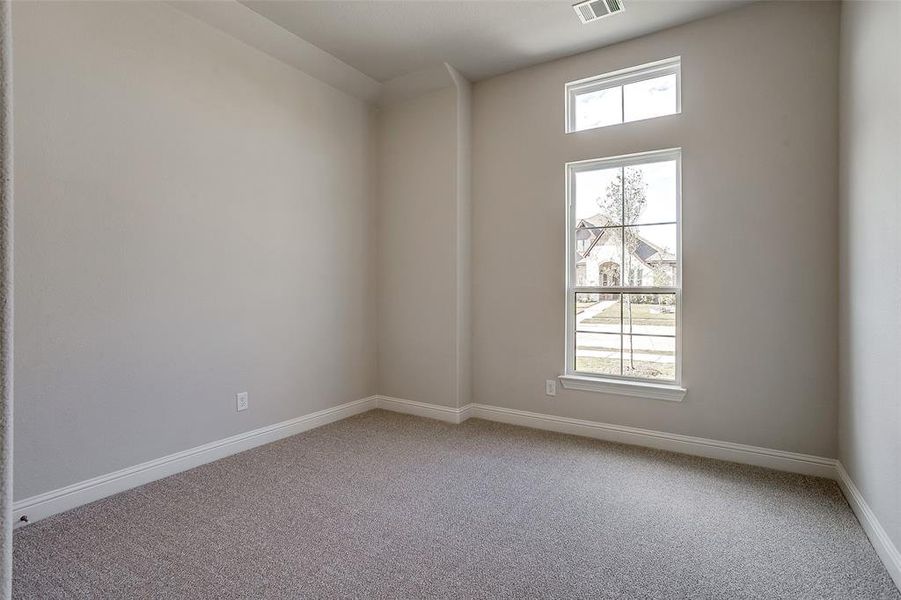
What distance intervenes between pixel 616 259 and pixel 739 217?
829 mm

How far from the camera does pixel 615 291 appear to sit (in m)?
3.49

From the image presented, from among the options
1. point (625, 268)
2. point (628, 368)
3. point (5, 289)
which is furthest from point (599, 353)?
point (5, 289)

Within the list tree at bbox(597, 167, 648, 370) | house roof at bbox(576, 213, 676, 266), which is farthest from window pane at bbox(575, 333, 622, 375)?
house roof at bbox(576, 213, 676, 266)

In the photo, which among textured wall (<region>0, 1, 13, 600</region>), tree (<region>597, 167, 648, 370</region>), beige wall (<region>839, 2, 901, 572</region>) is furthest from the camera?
tree (<region>597, 167, 648, 370</region>)

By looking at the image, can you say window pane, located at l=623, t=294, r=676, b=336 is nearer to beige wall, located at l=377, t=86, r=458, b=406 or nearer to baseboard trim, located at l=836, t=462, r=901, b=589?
baseboard trim, located at l=836, t=462, r=901, b=589

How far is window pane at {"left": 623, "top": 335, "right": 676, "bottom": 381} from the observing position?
10.8 ft

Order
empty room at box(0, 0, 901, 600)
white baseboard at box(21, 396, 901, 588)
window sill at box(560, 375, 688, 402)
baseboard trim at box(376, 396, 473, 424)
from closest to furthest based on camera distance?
1. empty room at box(0, 0, 901, 600)
2. white baseboard at box(21, 396, 901, 588)
3. window sill at box(560, 375, 688, 402)
4. baseboard trim at box(376, 396, 473, 424)

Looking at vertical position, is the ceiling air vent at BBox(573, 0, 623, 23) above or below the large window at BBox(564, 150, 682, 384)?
above

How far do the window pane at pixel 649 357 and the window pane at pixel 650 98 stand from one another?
1633mm

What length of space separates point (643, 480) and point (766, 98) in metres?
2.51

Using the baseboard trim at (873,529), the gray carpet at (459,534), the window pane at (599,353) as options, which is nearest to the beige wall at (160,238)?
the gray carpet at (459,534)

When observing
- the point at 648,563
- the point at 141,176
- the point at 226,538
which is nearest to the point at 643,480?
the point at 648,563

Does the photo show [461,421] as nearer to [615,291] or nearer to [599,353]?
[599,353]

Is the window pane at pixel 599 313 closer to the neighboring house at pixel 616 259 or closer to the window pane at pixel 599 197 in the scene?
the neighboring house at pixel 616 259
